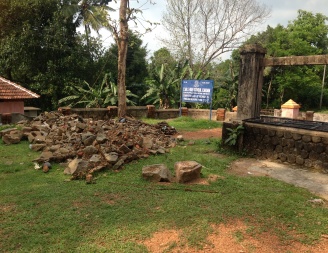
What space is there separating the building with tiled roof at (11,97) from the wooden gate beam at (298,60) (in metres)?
11.8

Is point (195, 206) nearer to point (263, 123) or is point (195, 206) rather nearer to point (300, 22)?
point (263, 123)

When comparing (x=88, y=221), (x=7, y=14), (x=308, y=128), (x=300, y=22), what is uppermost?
(x=300, y=22)

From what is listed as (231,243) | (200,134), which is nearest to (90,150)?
(231,243)

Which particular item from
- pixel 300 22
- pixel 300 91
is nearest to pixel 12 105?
pixel 300 91

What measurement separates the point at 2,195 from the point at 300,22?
3224cm

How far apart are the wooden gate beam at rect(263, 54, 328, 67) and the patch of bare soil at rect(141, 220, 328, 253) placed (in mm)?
4122

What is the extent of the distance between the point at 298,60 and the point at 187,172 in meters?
3.79

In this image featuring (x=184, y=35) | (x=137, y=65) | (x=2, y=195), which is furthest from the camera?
(x=184, y=35)

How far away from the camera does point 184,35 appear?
2302 cm

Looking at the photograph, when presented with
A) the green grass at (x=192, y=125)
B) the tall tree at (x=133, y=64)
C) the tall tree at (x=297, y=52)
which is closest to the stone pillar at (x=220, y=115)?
the green grass at (x=192, y=125)

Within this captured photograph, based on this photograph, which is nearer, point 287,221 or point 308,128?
point 287,221

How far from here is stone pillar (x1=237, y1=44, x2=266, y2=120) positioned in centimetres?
701

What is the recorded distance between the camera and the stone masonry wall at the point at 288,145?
19.1ft

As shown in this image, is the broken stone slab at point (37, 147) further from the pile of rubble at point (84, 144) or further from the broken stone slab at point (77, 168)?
the broken stone slab at point (77, 168)
